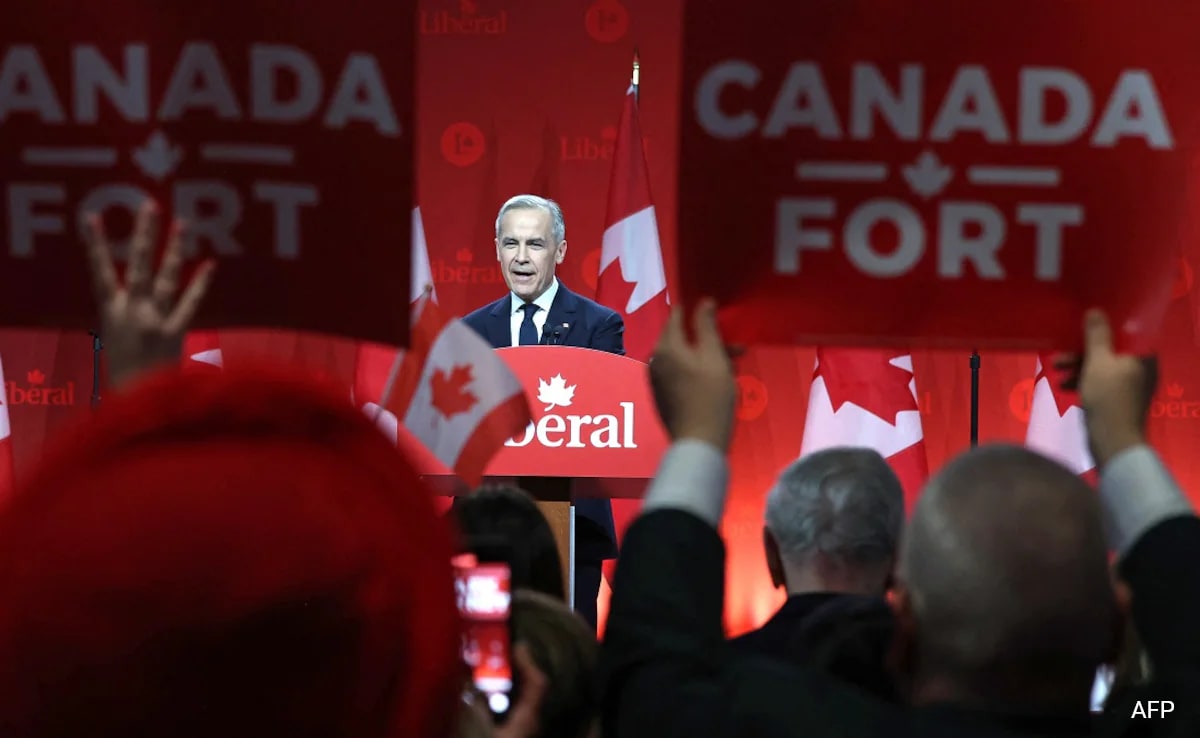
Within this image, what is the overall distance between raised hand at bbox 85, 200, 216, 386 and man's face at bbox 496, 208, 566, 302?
359cm

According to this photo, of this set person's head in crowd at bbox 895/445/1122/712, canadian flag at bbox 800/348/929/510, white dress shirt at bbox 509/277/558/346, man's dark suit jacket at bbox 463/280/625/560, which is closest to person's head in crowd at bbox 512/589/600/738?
person's head in crowd at bbox 895/445/1122/712

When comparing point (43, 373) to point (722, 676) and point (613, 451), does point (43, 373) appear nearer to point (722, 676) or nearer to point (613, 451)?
point (613, 451)

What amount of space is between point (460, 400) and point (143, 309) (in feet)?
3.03

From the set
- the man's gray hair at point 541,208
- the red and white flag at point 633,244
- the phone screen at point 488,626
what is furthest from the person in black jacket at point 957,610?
the red and white flag at point 633,244

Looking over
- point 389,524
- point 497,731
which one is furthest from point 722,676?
point 389,524

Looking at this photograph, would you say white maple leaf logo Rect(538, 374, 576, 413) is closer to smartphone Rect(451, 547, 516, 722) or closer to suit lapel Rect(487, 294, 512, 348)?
suit lapel Rect(487, 294, 512, 348)

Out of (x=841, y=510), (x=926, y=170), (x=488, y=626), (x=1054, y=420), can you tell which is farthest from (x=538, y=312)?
(x=488, y=626)

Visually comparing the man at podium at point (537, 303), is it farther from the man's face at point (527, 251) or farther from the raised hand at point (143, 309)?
the raised hand at point (143, 309)

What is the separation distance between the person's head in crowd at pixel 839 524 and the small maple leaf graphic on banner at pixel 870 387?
10.7 ft

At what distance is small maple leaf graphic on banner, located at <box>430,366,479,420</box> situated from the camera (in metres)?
1.99

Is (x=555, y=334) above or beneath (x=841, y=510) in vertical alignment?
above

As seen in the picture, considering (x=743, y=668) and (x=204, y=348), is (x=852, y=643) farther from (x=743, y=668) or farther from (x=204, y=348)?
(x=204, y=348)

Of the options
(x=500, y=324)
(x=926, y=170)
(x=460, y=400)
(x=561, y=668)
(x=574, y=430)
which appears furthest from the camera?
(x=500, y=324)

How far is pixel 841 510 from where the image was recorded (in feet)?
6.64
